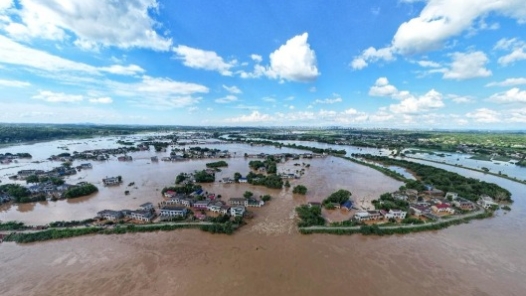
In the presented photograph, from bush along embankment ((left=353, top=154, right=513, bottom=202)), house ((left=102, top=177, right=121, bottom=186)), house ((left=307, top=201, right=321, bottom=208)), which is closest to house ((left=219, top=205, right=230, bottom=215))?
house ((left=307, top=201, right=321, bottom=208))

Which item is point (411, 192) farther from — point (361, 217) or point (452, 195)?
point (361, 217)

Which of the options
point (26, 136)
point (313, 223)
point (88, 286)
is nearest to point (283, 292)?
point (313, 223)

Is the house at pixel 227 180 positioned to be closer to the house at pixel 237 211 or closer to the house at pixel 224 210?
the house at pixel 224 210

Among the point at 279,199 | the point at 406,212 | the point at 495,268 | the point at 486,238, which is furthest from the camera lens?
the point at 279,199

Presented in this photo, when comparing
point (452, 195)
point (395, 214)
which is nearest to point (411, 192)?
point (452, 195)

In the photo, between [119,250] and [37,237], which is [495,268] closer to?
[119,250]
